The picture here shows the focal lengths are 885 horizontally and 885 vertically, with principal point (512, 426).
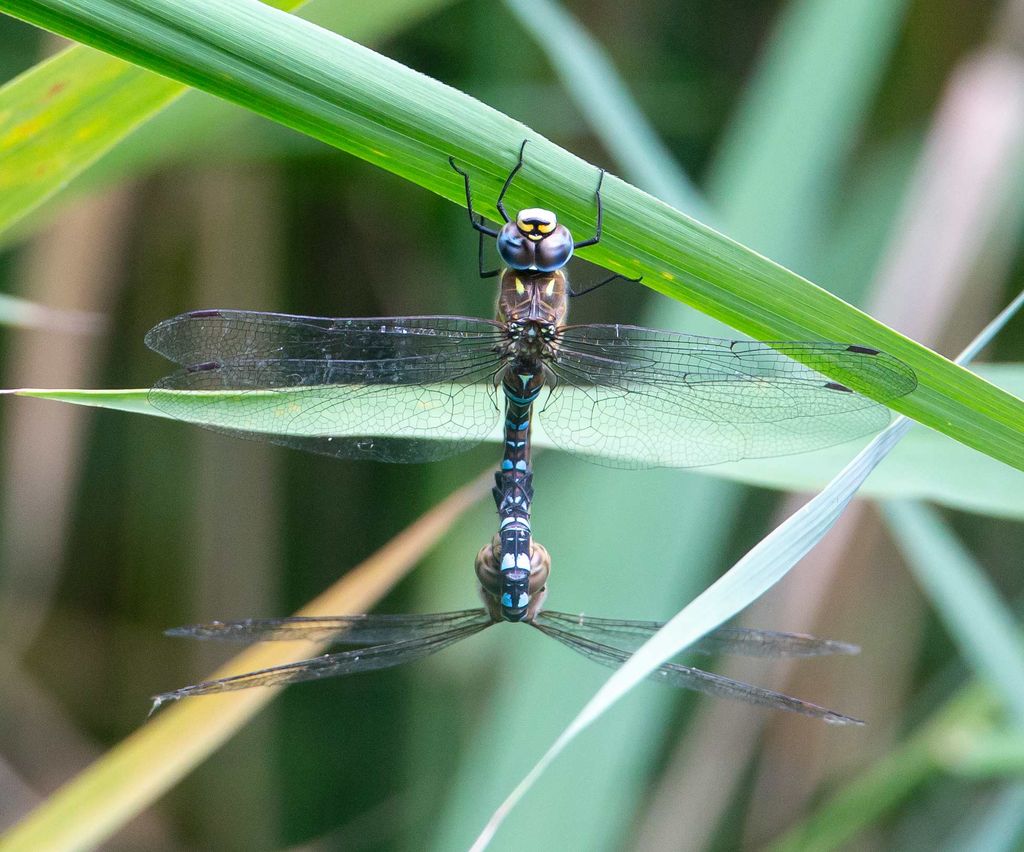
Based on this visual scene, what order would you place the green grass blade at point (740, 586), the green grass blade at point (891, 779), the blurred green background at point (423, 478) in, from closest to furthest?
the green grass blade at point (740, 586) < the green grass blade at point (891, 779) < the blurred green background at point (423, 478)

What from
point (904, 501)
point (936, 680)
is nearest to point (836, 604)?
point (936, 680)

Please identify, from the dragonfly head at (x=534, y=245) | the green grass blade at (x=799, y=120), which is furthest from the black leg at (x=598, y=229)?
the green grass blade at (x=799, y=120)

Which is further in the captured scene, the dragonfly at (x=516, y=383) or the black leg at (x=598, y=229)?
the dragonfly at (x=516, y=383)

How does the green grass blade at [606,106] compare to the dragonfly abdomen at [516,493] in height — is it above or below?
above

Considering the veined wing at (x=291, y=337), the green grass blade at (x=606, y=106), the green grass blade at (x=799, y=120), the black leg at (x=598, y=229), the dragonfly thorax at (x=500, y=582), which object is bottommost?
the dragonfly thorax at (x=500, y=582)

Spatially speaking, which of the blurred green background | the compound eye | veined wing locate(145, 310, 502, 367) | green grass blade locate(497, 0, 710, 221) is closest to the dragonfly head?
the compound eye

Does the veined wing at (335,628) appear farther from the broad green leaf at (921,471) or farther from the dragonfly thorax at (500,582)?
the broad green leaf at (921,471)

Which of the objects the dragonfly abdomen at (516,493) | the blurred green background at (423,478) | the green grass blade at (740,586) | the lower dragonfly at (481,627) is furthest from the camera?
the blurred green background at (423,478)

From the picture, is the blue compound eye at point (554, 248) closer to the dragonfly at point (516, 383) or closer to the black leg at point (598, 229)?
the dragonfly at point (516, 383)
